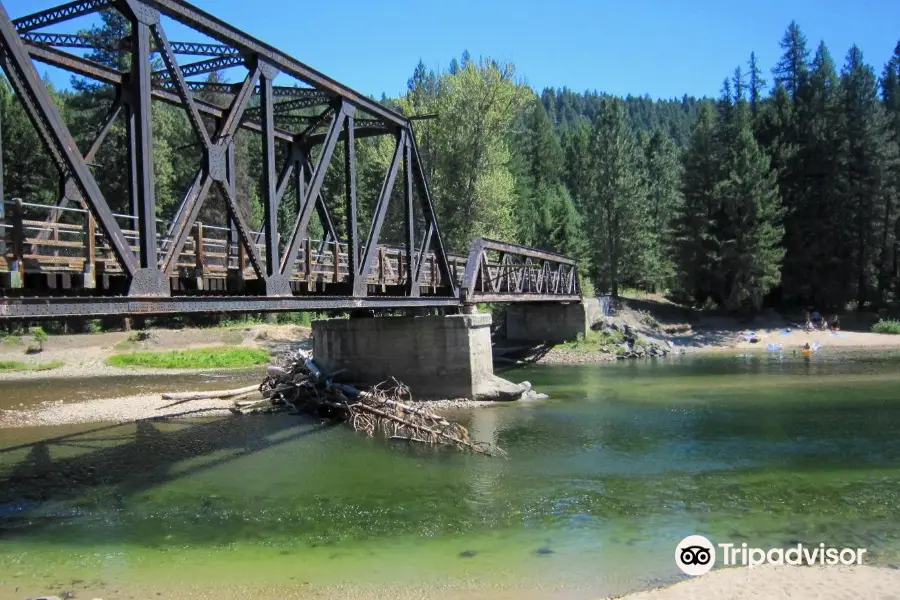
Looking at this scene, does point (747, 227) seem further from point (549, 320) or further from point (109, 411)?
point (109, 411)

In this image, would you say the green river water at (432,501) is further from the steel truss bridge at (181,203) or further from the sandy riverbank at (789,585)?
the steel truss bridge at (181,203)

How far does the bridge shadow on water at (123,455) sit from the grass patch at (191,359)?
58.9 feet

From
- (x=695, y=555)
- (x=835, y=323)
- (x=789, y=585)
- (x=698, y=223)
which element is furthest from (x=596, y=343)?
(x=789, y=585)

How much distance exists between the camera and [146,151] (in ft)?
34.2

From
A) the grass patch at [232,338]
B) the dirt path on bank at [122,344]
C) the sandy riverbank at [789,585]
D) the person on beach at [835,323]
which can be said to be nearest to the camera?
the sandy riverbank at [789,585]

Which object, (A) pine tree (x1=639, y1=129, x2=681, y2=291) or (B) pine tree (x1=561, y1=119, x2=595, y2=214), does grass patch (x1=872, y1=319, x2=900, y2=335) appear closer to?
(A) pine tree (x1=639, y1=129, x2=681, y2=291)

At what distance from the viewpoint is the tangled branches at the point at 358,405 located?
1764cm

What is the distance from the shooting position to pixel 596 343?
143ft

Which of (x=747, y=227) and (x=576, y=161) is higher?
(x=576, y=161)

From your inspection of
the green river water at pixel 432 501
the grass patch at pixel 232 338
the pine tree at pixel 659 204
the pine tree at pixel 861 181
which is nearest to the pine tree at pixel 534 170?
the pine tree at pixel 659 204

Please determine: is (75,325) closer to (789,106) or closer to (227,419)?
(227,419)

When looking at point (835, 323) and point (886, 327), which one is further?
point (835, 323)

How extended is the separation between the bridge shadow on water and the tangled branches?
103 cm

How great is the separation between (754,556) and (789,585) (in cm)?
134
